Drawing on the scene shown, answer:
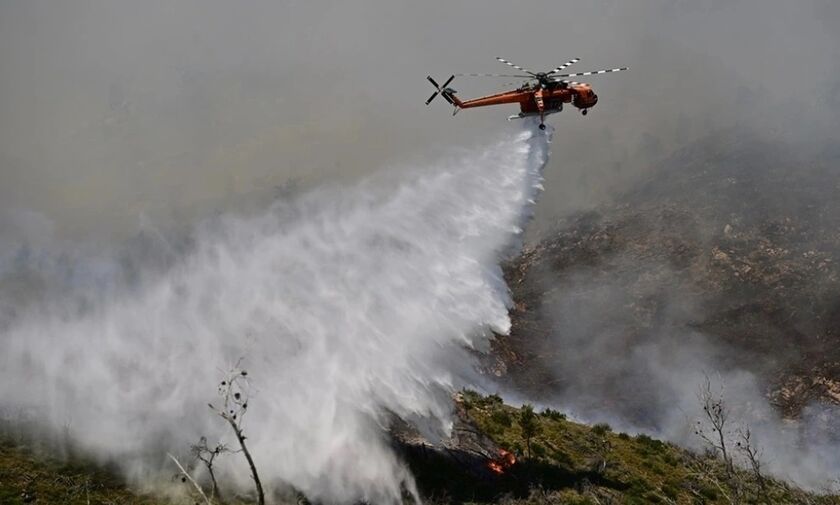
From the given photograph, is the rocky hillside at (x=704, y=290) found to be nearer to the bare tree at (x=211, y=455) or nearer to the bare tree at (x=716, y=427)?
the bare tree at (x=716, y=427)

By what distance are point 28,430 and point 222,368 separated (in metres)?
11.9

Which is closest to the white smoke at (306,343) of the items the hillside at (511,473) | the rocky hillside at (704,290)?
the hillside at (511,473)

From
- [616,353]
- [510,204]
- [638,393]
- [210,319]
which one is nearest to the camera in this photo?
[210,319]

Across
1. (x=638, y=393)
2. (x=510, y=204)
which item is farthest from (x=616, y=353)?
(x=510, y=204)

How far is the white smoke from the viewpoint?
1307 inches

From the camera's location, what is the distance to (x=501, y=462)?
35.4 metres

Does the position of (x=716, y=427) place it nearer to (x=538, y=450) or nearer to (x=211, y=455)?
(x=538, y=450)

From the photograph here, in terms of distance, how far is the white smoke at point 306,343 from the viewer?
109ft

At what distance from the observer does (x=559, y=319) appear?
149 metres

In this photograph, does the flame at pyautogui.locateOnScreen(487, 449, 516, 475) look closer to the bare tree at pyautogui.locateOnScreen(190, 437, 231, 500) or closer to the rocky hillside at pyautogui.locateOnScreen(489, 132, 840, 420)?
the bare tree at pyautogui.locateOnScreen(190, 437, 231, 500)

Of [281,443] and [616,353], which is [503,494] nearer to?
[281,443]

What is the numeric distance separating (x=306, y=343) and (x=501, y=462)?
14062 millimetres

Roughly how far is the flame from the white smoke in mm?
3845

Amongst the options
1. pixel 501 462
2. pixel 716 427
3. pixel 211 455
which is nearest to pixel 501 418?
pixel 501 462
